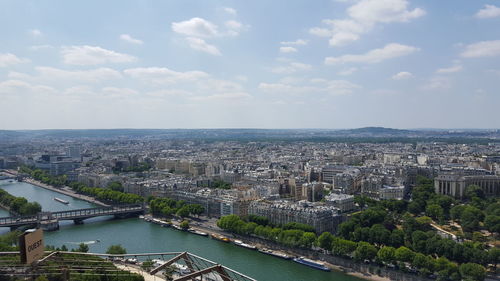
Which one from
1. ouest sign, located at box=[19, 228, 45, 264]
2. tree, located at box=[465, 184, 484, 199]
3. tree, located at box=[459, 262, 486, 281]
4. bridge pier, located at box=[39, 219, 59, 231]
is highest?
ouest sign, located at box=[19, 228, 45, 264]

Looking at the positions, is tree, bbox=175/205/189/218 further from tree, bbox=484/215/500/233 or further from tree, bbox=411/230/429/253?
tree, bbox=484/215/500/233

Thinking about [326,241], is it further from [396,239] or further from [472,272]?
[472,272]

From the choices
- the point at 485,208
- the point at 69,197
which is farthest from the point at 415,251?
the point at 69,197

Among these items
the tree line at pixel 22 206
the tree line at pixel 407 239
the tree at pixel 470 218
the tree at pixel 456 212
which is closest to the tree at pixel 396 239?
the tree line at pixel 407 239

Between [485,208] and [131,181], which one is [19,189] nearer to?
[131,181]

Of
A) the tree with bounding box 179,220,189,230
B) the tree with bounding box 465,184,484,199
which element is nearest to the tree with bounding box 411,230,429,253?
the tree with bounding box 179,220,189,230

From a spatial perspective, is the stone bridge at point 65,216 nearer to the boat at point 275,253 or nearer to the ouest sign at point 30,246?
the boat at point 275,253

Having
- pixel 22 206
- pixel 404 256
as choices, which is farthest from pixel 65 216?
pixel 404 256
